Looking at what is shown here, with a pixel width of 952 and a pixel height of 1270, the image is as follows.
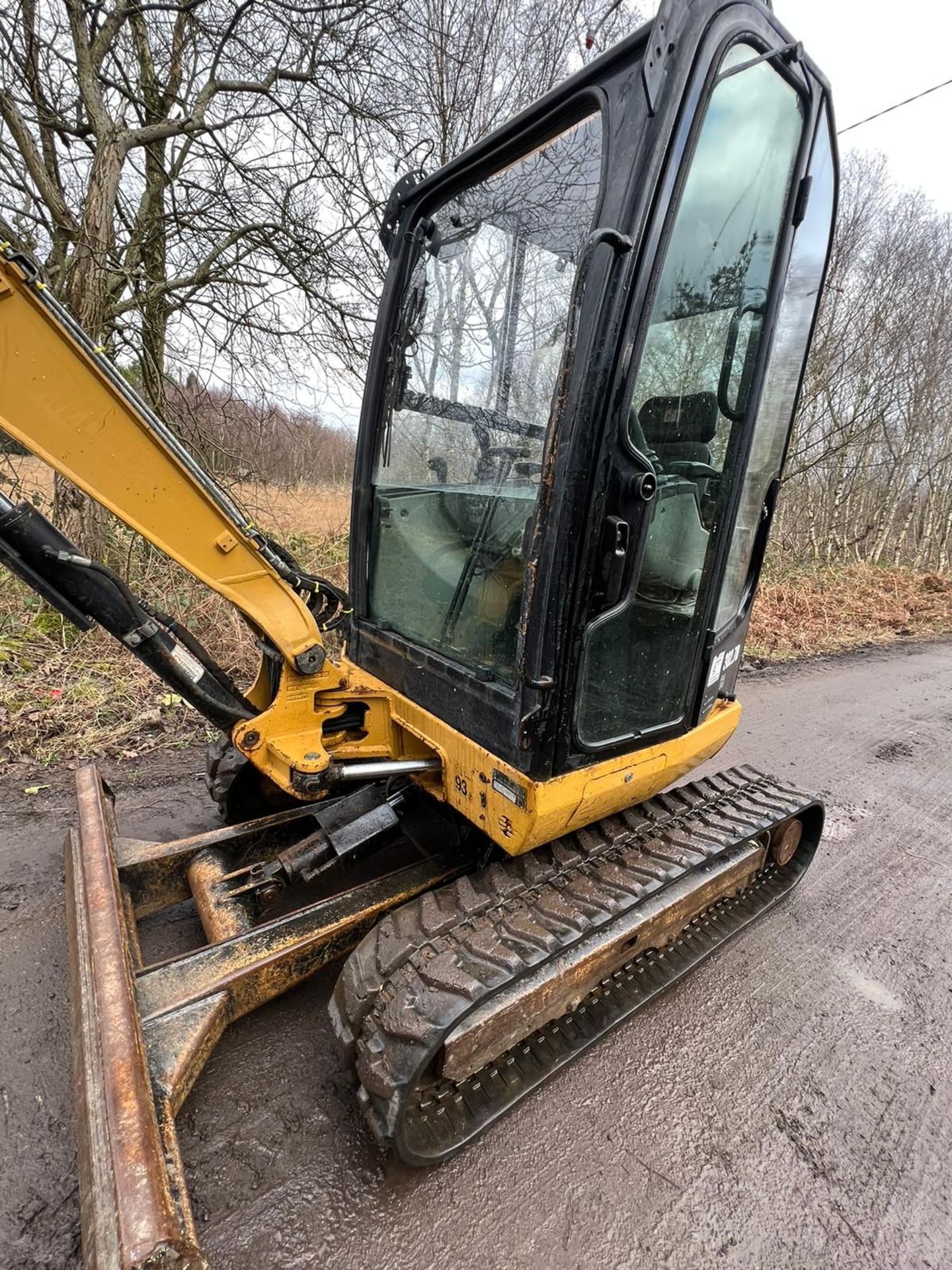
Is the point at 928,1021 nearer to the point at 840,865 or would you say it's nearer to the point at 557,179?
the point at 840,865

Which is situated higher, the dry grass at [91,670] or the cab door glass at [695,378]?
the cab door glass at [695,378]

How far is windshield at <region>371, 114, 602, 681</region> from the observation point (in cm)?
182

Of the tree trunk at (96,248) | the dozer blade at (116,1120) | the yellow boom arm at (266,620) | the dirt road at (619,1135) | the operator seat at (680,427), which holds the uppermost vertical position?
the tree trunk at (96,248)

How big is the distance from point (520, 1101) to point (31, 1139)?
4.24 ft

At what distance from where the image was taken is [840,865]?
318 cm

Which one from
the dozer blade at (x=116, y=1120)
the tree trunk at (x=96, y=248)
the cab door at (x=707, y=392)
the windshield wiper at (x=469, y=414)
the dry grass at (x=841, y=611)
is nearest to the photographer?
the dozer blade at (x=116, y=1120)

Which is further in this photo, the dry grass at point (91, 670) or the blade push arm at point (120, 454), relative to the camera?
the dry grass at point (91, 670)

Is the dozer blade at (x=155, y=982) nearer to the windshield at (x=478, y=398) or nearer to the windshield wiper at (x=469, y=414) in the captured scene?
the windshield at (x=478, y=398)

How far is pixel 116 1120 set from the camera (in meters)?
1.28

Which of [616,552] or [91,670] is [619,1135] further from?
[91,670]

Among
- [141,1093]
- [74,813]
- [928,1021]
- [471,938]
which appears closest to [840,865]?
[928,1021]

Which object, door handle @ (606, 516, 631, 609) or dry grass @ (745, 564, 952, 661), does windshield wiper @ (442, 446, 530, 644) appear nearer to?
door handle @ (606, 516, 631, 609)

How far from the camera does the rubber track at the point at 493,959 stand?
1.57m

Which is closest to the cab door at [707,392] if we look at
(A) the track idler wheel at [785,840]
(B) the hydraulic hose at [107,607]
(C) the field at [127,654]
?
(A) the track idler wheel at [785,840]
